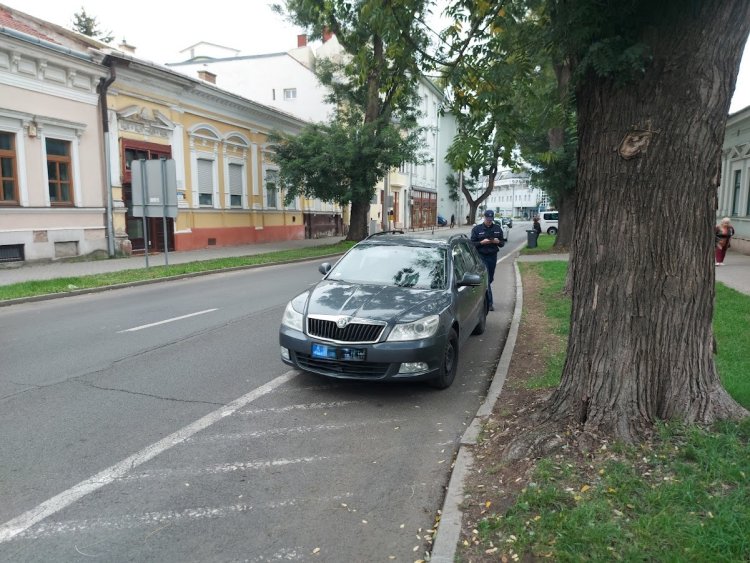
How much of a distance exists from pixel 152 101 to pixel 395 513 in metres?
20.9

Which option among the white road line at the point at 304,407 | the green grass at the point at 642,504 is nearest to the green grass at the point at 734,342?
the green grass at the point at 642,504

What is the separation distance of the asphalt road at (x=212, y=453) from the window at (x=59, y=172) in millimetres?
11441

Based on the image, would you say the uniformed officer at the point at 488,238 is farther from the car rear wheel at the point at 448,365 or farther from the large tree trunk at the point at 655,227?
the large tree trunk at the point at 655,227

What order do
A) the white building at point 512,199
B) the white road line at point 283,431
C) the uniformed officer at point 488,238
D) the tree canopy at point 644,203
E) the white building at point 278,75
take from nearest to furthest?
the tree canopy at point 644,203 → the white road line at point 283,431 → the uniformed officer at point 488,238 → the white building at point 278,75 → the white building at point 512,199

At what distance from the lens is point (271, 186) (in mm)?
27297

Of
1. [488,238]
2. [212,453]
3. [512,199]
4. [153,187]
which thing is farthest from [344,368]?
[512,199]

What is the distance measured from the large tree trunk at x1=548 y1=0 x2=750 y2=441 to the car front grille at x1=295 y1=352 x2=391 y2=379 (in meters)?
1.80

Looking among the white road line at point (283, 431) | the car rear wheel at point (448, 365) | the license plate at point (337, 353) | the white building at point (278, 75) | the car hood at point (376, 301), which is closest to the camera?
the white road line at point (283, 431)

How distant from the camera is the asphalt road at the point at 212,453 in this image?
10.4 ft

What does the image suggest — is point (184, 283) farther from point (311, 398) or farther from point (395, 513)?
point (395, 513)

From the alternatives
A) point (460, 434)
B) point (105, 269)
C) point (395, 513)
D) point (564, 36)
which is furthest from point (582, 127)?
point (105, 269)

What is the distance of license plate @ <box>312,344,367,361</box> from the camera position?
523 centimetres

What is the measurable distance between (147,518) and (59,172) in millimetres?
17373

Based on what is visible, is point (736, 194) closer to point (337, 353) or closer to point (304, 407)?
point (337, 353)
